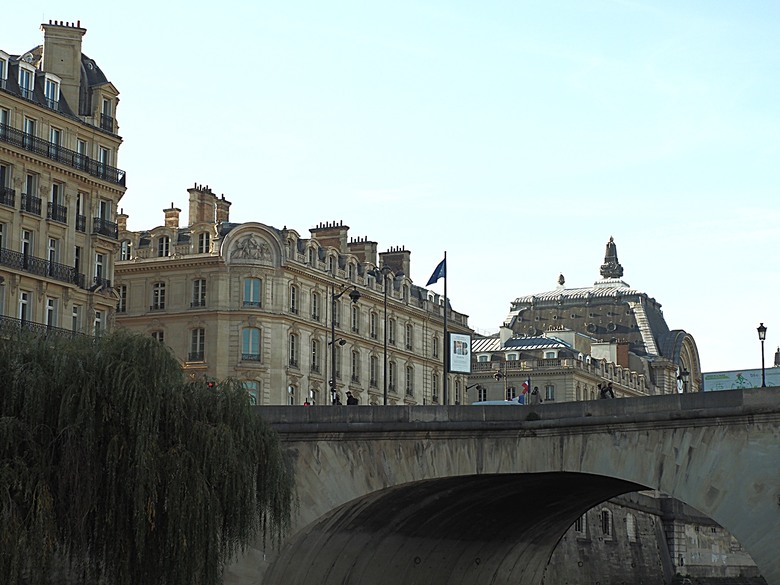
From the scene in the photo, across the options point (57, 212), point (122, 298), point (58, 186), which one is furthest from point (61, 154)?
point (122, 298)

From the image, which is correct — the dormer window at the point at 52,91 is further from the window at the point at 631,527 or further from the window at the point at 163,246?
the window at the point at 631,527

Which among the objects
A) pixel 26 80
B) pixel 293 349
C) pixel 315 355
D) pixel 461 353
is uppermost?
pixel 26 80

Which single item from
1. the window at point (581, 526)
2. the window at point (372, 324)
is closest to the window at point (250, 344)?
the window at point (372, 324)

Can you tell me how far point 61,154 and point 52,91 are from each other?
3.57 m

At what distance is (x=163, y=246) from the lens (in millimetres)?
93875

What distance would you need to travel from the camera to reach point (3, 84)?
67.9 meters

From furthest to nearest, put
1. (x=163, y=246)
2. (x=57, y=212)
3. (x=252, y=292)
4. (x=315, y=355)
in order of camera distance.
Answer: (x=315, y=355), (x=163, y=246), (x=252, y=292), (x=57, y=212)

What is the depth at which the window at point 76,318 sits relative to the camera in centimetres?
7083

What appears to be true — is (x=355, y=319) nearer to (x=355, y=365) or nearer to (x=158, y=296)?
(x=355, y=365)

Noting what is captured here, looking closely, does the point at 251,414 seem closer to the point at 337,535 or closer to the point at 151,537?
the point at 151,537

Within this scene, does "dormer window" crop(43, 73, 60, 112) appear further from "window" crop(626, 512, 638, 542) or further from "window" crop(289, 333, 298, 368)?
"window" crop(626, 512, 638, 542)

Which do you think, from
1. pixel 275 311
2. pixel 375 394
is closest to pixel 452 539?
pixel 275 311

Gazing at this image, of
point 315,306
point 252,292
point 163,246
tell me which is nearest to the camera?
point 252,292

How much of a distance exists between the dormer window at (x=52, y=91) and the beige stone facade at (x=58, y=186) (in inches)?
1.9
